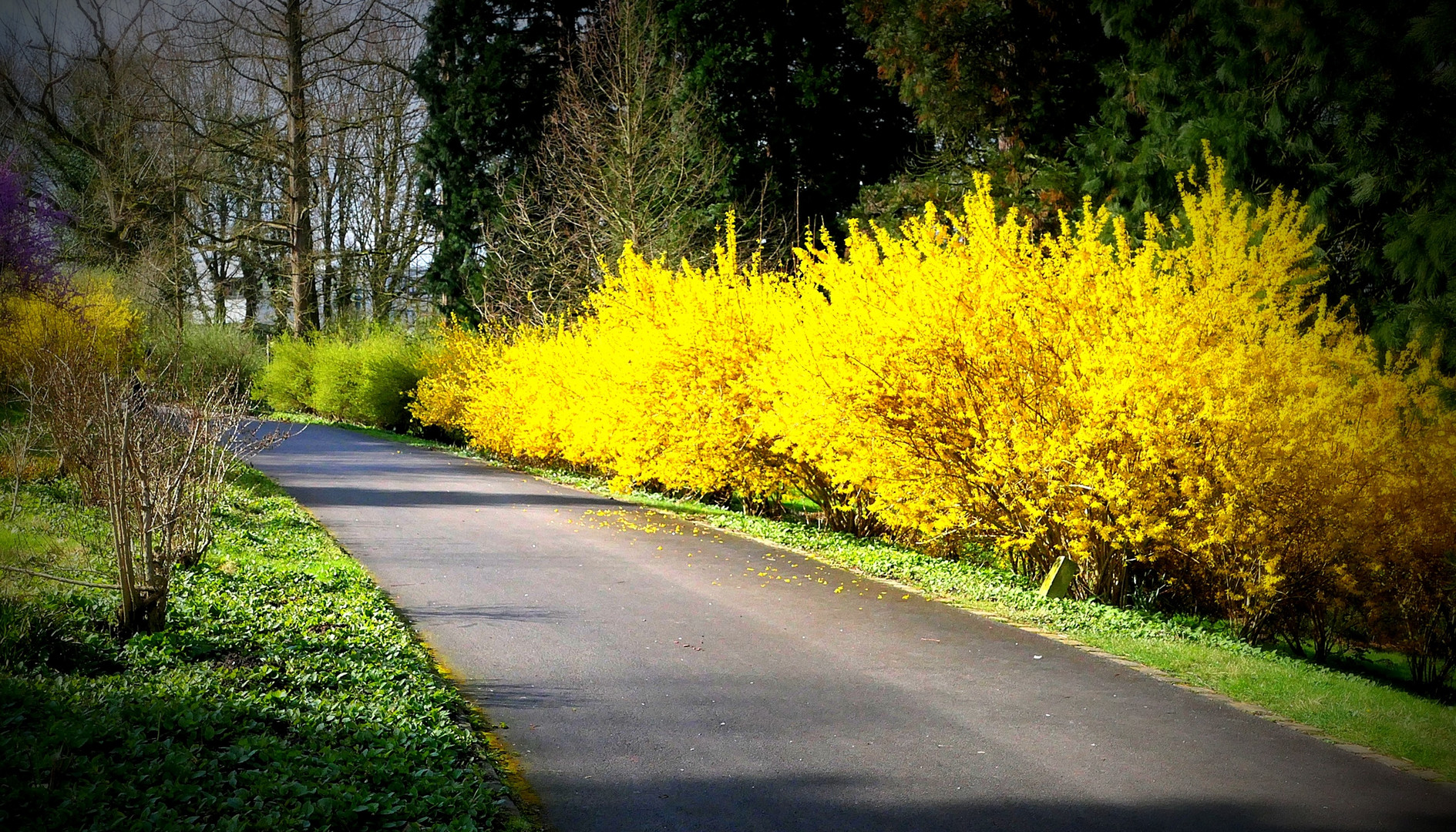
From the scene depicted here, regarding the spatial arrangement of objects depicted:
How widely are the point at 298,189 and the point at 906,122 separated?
65.2 ft

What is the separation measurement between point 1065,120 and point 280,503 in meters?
14.3

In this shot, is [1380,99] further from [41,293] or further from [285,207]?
[285,207]

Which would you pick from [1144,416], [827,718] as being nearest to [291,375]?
[1144,416]

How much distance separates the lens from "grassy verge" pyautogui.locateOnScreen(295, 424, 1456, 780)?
6.00 m

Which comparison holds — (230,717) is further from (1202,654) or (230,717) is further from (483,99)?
(483,99)

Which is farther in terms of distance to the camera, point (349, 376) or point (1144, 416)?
point (349, 376)

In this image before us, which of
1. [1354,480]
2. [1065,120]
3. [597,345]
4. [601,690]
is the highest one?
[1065,120]

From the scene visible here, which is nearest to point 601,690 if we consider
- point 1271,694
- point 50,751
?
point 50,751

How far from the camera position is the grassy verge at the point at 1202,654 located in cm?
600

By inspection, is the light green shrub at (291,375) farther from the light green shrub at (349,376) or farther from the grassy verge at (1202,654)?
the grassy verge at (1202,654)

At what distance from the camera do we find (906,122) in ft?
92.1

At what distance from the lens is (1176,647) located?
7.80 m

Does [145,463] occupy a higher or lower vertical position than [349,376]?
lower

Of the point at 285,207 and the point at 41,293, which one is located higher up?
the point at 285,207
